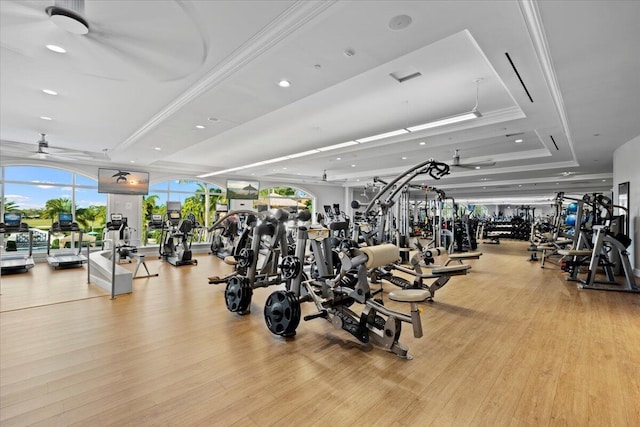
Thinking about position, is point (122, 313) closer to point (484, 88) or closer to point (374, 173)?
point (484, 88)

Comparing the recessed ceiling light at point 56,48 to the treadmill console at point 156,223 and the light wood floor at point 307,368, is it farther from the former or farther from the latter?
the treadmill console at point 156,223

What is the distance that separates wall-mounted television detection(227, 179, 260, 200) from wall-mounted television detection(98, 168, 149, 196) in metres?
2.96

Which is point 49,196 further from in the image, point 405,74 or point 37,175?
point 405,74

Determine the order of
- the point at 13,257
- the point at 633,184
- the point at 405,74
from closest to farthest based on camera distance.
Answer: the point at 405,74
the point at 633,184
the point at 13,257

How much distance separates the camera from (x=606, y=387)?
231 centimetres

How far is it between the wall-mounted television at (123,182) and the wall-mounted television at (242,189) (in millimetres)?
2961

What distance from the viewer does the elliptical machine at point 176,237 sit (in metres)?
7.84

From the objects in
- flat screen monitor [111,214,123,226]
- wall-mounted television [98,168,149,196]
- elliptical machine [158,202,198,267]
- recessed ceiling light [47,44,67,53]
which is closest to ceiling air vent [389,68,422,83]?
recessed ceiling light [47,44,67,53]

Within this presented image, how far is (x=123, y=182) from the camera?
9648mm

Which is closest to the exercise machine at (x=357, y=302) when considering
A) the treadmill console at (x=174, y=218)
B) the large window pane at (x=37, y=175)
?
the treadmill console at (x=174, y=218)

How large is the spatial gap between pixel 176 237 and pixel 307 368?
7.18 m

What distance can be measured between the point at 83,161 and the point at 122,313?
7.28 metres

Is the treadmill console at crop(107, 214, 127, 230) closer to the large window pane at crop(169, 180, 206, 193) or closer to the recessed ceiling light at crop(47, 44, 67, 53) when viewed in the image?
the large window pane at crop(169, 180, 206, 193)

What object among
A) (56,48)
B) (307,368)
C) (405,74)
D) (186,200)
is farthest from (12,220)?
(405,74)
